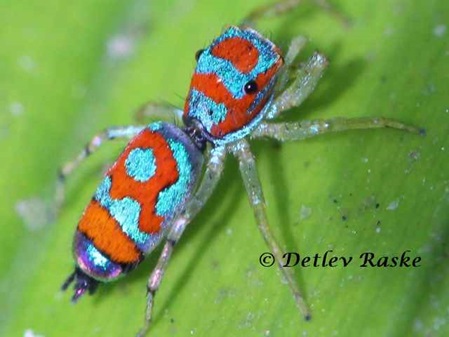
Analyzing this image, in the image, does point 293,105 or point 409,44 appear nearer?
point 409,44

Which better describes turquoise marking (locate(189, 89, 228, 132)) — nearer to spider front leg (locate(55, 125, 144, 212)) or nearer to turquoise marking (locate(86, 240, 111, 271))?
spider front leg (locate(55, 125, 144, 212))

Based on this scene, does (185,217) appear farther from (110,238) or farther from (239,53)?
(239,53)

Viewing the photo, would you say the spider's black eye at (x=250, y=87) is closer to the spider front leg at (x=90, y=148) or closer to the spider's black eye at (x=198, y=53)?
the spider's black eye at (x=198, y=53)

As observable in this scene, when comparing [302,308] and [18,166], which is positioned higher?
[18,166]

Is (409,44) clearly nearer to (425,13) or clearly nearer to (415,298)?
(425,13)

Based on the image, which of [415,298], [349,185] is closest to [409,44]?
[349,185]

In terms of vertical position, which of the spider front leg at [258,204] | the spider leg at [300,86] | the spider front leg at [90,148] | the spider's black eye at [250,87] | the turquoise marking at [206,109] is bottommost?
the spider front leg at [258,204]

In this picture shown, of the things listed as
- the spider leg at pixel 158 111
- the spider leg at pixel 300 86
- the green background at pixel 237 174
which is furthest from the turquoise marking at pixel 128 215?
the spider leg at pixel 300 86
